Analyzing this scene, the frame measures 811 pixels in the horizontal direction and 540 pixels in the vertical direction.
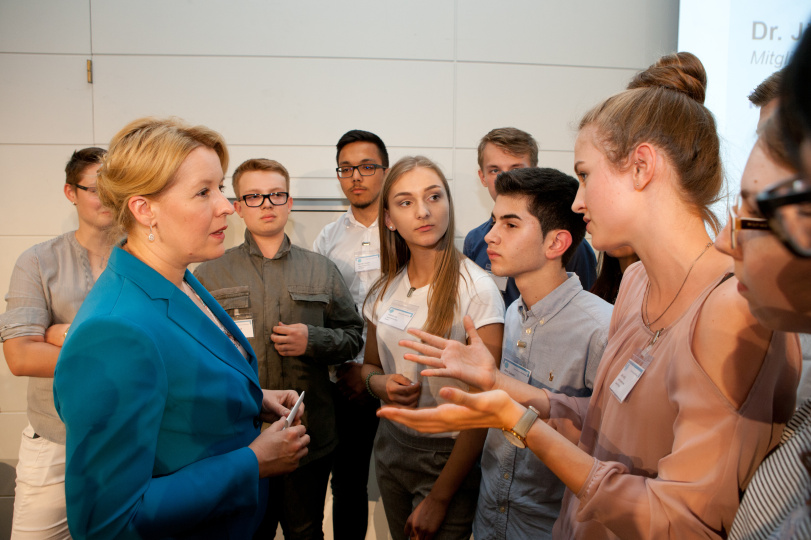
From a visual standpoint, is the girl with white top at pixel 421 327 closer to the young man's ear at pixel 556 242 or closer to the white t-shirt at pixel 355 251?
the young man's ear at pixel 556 242

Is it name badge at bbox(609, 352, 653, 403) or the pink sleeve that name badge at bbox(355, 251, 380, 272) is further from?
the pink sleeve

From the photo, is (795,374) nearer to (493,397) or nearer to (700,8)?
(493,397)

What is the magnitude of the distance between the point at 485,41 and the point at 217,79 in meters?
1.86

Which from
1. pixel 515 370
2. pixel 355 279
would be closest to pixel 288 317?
pixel 355 279

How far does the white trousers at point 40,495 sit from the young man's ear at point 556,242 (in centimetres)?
216

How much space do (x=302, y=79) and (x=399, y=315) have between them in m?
2.09

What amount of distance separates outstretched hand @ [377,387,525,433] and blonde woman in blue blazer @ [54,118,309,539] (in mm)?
490

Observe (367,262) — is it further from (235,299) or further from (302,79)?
(302,79)

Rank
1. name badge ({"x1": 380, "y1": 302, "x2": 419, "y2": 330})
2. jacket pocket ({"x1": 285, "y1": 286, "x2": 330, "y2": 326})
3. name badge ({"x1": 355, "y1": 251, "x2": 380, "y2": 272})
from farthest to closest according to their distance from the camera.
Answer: name badge ({"x1": 355, "y1": 251, "x2": 380, "y2": 272})
jacket pocket ({"x1": 285, "y1": 286, "x2": 330, "y2": 326})
name badge ({"x1": 380, "y1": 302, "x2": 419, "y2": 330})

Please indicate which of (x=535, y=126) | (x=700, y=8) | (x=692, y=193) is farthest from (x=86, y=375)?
(x=700, y=8)

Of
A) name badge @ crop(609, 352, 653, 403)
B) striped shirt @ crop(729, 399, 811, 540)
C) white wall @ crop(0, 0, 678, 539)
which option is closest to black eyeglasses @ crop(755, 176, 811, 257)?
striped shirt @ crop(729, 399, 811, 540)

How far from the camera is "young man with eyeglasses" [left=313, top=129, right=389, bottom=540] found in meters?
2.42

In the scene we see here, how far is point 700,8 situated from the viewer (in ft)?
9.61

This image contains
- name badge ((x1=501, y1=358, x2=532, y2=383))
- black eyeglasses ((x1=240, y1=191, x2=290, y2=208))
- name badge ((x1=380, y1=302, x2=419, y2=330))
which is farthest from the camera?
black eyeglasses ((x1=240, y1=191, x2=290, y2=208))
